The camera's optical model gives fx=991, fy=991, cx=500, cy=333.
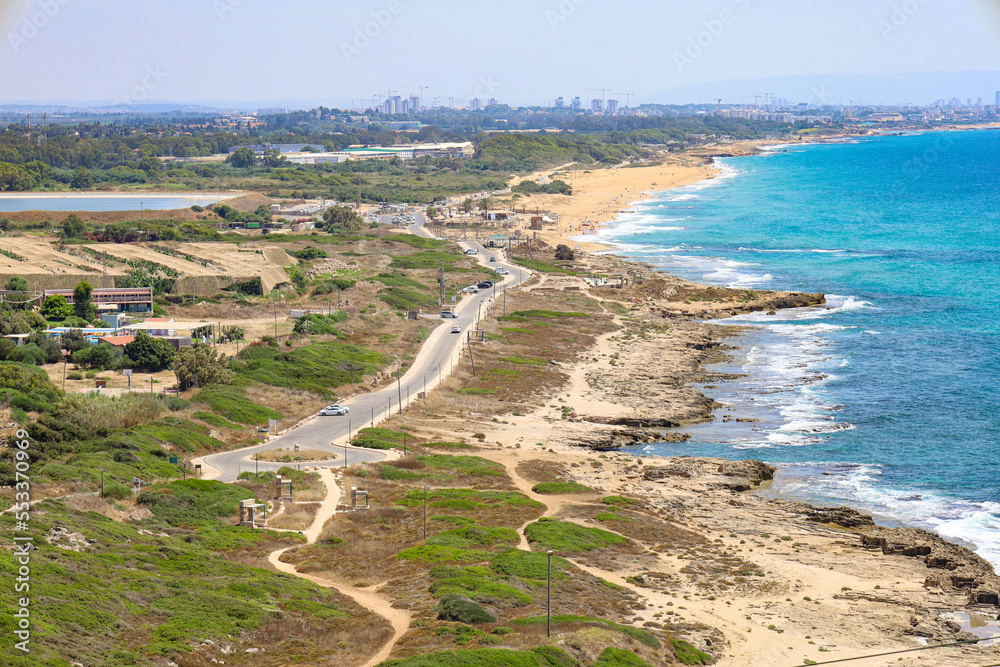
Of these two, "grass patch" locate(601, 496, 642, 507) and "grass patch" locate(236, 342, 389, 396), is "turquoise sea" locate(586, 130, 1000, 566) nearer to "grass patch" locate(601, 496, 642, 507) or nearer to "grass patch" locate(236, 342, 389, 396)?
"grass patch" locate(601, 496, 642, 507)

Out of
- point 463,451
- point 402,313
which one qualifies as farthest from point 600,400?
point 402,313

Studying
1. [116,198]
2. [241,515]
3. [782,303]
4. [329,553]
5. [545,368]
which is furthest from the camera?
[116,198]

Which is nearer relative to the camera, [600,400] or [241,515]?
[241,515]

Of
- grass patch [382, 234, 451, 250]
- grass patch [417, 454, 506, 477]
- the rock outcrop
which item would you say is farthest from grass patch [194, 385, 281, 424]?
grass patch [382, 234, 451, 250]

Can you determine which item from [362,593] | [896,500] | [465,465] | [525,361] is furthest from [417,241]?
[362,593]

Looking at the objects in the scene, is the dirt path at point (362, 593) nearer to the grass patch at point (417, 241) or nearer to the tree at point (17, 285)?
the tree at point (17, 285)

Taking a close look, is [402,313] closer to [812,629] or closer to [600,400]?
[600,400]

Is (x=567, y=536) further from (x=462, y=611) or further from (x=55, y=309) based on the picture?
(x=55, y=309)
